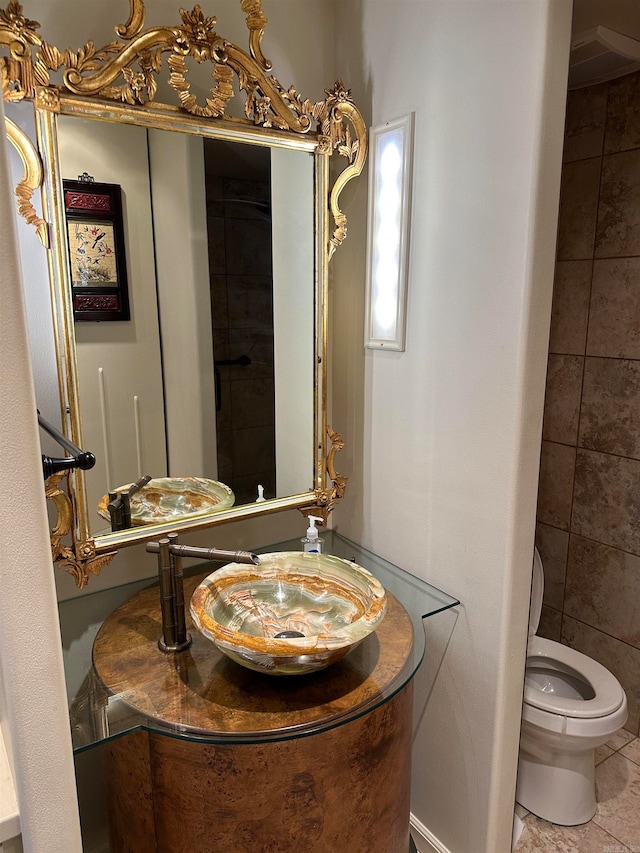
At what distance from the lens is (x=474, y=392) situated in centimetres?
149

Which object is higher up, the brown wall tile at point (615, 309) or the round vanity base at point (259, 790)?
the brown wall tile at point (615, 309)

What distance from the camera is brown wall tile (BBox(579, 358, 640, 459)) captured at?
7.34 feet

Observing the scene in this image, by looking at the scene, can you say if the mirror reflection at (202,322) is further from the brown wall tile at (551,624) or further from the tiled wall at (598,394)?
the brown wall tile at (551,624)

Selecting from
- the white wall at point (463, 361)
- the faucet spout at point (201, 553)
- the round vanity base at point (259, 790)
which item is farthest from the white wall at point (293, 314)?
the round vanity base at point (259, 790)

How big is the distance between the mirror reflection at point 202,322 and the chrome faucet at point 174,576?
0.80ft

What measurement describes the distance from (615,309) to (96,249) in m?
1.78

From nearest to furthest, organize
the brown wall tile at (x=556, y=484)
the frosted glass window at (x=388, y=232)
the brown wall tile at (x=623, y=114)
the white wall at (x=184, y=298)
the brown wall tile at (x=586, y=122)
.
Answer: the white wall at (x=184, y=298)
the frosted glass window at (x=388, y=232)
the brown wall tile at (x=623, y=114)
the brown wall tile at (x=586, y=122)
the brown wall tile at (x=556, y=484)

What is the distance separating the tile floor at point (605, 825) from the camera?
6.34 ft

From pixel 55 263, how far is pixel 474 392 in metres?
0.99

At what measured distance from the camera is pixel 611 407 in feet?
7.56

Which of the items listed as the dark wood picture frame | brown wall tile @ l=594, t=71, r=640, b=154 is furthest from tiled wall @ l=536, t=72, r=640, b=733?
the dark wood picture frame

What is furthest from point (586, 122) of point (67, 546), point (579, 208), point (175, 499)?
point (67, 546)

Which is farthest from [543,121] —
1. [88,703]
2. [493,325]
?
[88,703]

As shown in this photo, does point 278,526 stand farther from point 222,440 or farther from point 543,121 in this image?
point 543,121
